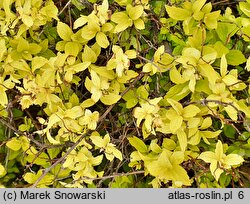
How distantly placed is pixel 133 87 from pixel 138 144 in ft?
0.54

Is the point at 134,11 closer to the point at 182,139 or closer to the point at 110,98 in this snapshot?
the point at 110,98

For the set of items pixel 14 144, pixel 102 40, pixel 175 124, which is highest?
pixel 102 40

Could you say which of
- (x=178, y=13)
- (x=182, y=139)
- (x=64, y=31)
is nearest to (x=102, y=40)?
(x=64, y=31)

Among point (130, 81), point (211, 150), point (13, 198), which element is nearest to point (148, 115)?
point (130, 81)

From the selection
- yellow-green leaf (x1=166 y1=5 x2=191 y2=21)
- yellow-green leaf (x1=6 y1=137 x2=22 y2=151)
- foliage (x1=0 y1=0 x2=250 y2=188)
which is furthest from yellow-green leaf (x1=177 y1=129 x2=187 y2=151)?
yellow-green leaf (x1=6 y1=137 x2=22 y2=151)

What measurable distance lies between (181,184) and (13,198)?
20.5 inches

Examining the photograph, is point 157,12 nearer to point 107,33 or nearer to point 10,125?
point 107,33

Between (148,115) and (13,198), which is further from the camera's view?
(13,198)

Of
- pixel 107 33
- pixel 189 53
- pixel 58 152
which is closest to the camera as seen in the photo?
pixel 189 53

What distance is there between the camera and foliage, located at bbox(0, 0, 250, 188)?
1130 mm

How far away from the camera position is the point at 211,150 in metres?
1.24

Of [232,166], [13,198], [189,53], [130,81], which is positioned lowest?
[13,198]

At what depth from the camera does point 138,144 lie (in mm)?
1231

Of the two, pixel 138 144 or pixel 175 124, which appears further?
pixel 138 144
